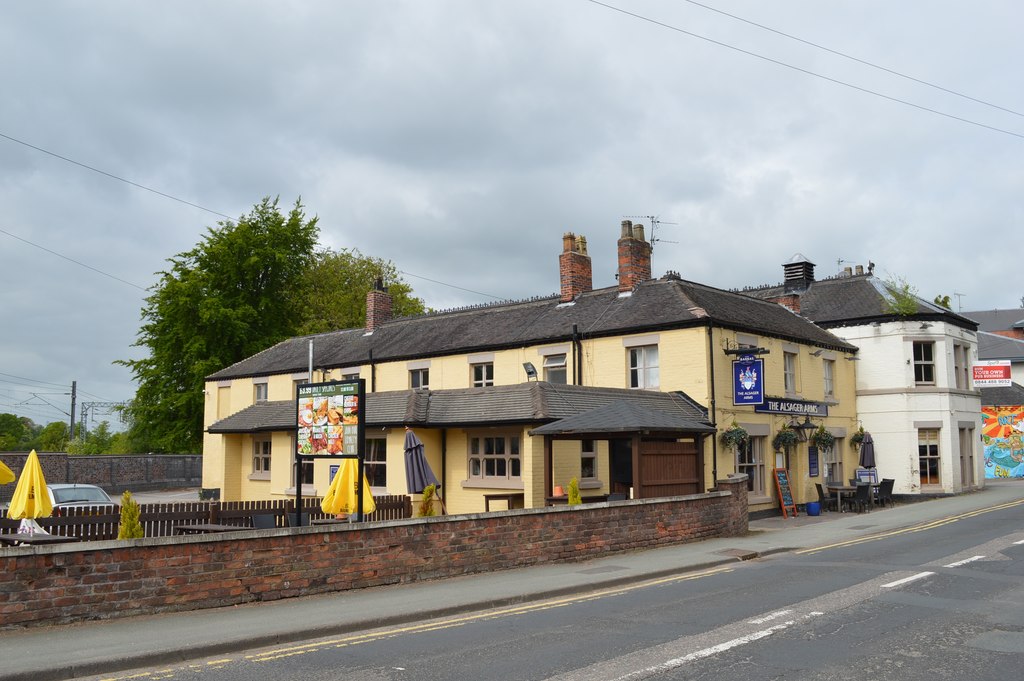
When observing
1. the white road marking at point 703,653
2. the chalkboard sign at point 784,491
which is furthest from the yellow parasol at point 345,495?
the chalkboard sign at point 784,491

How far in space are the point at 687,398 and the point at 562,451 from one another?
4.36 m

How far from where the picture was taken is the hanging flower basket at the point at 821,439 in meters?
28.7

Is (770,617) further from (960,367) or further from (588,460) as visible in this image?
(960,367)

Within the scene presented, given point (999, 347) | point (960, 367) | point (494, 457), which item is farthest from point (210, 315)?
point (999, 347)

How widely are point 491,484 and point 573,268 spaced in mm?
10443

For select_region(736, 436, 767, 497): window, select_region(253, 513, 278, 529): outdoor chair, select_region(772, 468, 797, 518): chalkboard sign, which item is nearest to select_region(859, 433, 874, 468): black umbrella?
select_region(772, 468, 797, 518): chalkboard sign

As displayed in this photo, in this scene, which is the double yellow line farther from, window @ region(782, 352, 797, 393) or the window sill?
the window sill

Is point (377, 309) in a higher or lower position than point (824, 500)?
higher

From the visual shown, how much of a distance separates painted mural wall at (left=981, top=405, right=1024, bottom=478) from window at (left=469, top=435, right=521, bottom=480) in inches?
1268

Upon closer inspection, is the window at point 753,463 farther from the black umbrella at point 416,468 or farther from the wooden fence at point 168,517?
the wooden fence at point 168,517

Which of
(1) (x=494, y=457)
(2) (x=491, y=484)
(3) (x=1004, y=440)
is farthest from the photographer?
(3) (x=1004, y=440)

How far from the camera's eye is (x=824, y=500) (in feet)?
93.5

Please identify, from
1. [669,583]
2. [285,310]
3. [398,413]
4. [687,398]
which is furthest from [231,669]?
[285,310]

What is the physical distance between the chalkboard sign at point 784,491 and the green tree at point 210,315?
1336 inches
